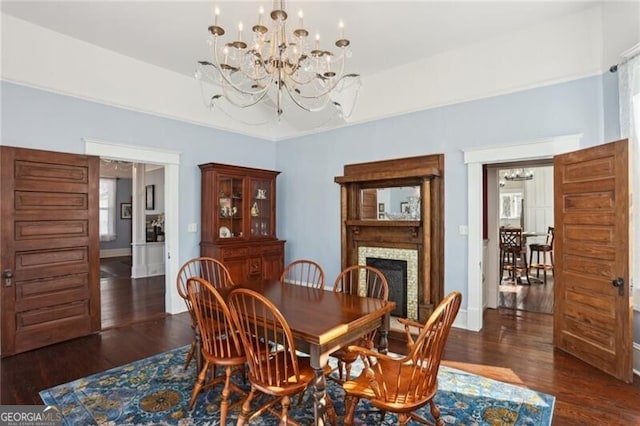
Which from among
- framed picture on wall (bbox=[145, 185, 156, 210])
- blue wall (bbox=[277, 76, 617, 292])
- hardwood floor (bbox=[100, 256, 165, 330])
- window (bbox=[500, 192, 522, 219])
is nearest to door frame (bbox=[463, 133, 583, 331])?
blue wall (bbox=[277, 76, 617, 292])

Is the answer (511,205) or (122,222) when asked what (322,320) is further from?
(122,222)

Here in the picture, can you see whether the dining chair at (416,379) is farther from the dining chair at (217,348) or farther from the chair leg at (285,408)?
the dining chair at (217,348)

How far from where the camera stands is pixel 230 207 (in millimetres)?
5301

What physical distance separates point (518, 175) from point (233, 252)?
7.70 metres

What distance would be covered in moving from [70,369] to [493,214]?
5584 mm

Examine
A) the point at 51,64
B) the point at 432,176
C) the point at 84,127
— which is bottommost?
the point at 432,176

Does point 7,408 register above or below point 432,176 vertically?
below

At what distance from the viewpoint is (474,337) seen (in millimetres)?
3924

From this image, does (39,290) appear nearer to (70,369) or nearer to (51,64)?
(70,369)

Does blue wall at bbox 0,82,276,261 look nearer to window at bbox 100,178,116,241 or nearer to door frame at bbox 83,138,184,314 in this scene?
door frame at bbox 83,138,184,314

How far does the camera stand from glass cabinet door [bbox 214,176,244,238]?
5141mm

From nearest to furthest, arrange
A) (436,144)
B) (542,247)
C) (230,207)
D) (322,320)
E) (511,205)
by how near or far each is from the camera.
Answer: (322,320), (436,144), (230,207), (542,247), (511,205)

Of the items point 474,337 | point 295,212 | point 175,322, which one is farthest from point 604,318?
point 175,322

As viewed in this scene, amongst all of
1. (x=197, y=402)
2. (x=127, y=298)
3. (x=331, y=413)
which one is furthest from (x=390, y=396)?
(x=127, y=298)
